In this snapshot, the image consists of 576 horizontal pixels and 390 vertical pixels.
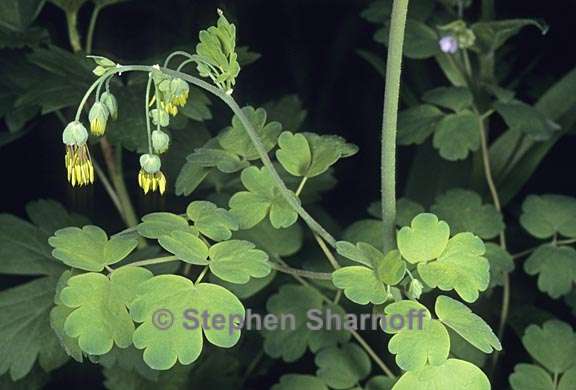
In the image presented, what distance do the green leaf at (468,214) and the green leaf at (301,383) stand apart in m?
0.30

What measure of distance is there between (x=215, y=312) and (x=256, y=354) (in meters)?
0.63

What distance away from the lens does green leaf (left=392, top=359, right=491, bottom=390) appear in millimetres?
941

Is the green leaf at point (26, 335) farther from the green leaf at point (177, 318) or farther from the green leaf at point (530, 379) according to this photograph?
the green leaf at point (530, 379)

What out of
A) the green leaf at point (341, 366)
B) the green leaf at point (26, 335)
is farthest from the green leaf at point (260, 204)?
the green leaf at point (26, 335)

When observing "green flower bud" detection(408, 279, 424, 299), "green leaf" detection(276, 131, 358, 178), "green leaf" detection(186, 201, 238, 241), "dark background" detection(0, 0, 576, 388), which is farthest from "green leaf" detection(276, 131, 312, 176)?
"dark background" detection(0, 0, 576, 388)

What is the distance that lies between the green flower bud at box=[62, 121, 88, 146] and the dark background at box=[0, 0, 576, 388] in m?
0.87

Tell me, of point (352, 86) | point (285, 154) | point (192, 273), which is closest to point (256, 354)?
point (192, 273)

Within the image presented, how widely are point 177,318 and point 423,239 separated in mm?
259

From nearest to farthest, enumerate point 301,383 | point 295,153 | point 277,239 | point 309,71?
point 295,153 < point 301,383 < point 277,239 < point 309,71

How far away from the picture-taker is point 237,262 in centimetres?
97

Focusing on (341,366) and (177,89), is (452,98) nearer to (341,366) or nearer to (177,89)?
(341,366)

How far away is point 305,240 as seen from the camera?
1712 mm

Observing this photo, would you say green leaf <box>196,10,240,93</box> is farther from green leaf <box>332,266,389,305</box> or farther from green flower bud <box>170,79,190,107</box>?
green leaf <box>332,266,389,305</box>

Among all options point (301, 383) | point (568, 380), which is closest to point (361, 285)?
point (301, 383)
